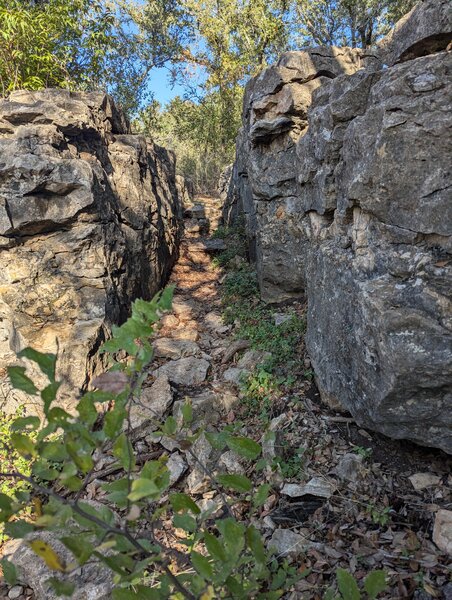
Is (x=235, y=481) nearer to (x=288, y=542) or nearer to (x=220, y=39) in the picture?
(x=288, y=542)

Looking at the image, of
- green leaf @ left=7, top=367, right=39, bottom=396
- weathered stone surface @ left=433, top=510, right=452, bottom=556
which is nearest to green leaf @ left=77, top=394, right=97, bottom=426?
green leaf @ left=7, top=367, right=39, bottom=396

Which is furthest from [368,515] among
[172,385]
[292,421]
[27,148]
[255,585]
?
[27,148]

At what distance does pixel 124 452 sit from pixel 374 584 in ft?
3.14

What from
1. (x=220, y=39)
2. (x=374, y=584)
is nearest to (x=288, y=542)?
(x=374, y=584)

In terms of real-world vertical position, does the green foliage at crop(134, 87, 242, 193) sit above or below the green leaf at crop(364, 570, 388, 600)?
above

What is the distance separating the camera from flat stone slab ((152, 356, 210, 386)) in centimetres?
559

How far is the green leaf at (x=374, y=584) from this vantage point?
1.29 metres

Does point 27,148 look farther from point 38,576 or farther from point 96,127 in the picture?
point 38,576

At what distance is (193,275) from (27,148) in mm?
5053

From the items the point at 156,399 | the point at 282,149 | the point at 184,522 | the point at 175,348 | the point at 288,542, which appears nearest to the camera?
the point at 184,522

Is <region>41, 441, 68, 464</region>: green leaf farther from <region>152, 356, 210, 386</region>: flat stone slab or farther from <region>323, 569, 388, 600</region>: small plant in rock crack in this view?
<region>152, 356, 210, 386</region>: flat stone slab

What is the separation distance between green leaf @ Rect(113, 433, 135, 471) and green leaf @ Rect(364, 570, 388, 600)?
0.91 meters

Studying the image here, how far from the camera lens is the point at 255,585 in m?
1.24

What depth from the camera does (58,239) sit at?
18.9 feet
